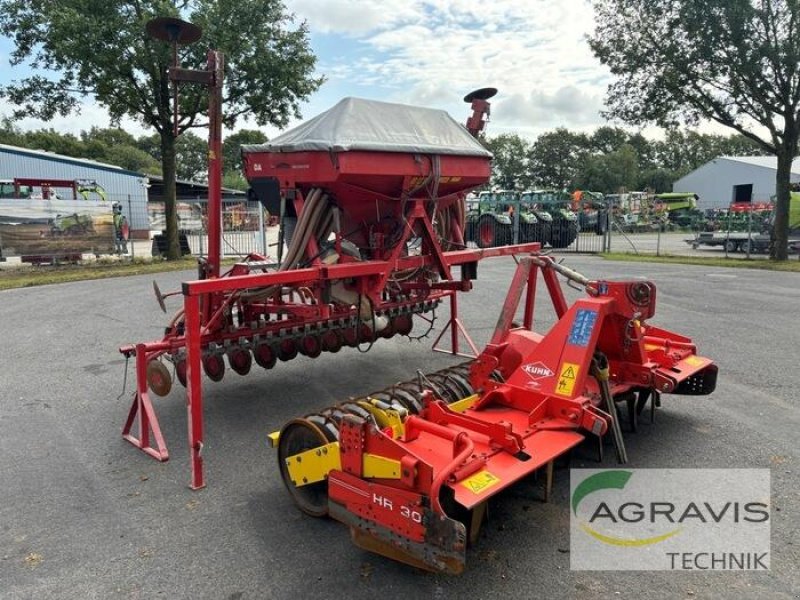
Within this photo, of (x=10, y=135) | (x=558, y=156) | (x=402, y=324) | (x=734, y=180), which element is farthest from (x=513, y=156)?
(x=402, y=324)

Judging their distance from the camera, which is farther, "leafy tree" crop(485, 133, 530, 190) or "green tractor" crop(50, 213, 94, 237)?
"leafy tree" crop(485, 133, 530, 190)

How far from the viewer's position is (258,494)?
3.93 m

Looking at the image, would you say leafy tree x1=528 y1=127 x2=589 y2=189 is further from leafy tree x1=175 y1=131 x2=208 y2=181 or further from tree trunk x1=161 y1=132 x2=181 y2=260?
tree trunk x1=161 y1=132 x2=181 y2=260

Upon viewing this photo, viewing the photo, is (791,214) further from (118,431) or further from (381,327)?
(118,431)

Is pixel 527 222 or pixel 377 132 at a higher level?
pixel 377 132

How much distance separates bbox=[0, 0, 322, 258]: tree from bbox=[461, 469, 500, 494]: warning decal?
1562 centimetres

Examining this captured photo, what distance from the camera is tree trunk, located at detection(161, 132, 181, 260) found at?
18.3 metres

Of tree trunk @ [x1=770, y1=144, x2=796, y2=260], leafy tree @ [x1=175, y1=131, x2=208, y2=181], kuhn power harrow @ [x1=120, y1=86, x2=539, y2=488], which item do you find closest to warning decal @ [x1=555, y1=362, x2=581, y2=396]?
kuhn power harrow @ [x1=120, y1=86, x2=539, y2=488]

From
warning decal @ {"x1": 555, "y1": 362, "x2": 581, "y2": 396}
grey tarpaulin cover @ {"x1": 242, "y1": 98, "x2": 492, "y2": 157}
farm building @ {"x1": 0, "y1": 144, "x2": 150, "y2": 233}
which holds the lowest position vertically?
warning decal @ {"x1": 555, "y1": 362, "x2": 581, "y2": 396}

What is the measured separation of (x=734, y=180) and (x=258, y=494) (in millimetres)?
52161

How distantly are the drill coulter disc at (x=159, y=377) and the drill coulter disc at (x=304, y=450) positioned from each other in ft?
4.23

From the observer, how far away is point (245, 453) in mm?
4582

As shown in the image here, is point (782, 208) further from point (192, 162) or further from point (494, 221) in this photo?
point (192, 162)

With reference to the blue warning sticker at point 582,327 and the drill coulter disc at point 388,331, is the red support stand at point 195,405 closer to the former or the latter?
the blue warning sticker at point 582,327
